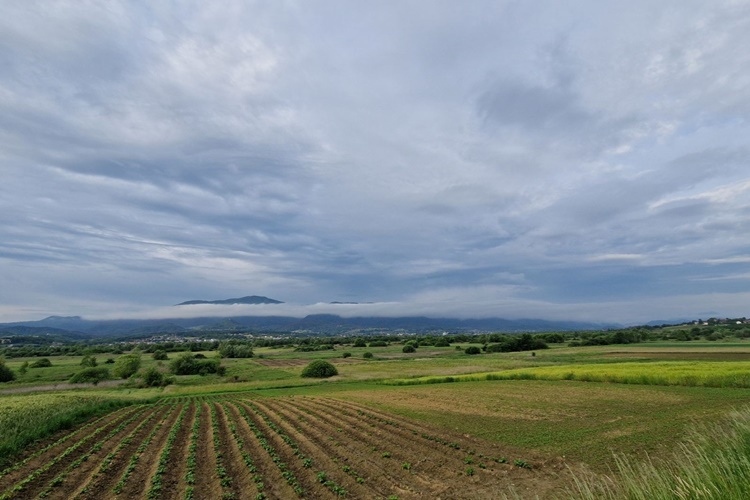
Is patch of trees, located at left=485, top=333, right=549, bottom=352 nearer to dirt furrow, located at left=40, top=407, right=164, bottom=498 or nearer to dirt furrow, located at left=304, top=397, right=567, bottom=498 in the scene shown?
dirt furrow, located at left=304, top=397, right=567, bottom=498

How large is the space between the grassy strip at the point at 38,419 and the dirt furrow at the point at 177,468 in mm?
7221

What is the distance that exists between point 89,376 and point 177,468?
6975cm

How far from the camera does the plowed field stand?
41.9ft

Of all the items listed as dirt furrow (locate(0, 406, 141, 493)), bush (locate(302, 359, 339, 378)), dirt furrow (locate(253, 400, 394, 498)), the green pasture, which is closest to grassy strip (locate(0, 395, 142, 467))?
the green pasture

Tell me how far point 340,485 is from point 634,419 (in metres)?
17.5

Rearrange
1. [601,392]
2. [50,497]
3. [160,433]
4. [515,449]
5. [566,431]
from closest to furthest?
[50,497], [515,449], [566,431], [160,433], [601,392]

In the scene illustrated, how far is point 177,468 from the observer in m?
15.6

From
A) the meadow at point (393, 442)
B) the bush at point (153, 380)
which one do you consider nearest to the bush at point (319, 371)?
the bush at point (153, 380)

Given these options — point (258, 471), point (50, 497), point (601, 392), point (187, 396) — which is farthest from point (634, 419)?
point (187, 396)

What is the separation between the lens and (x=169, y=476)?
1466 cm

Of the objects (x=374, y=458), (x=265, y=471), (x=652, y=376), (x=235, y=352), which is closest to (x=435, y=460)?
(x=374, y=458)

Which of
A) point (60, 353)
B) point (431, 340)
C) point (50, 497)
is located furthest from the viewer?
point (431, 340)

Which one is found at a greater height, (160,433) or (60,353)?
(160,433)

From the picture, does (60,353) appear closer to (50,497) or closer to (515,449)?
(50,497)
